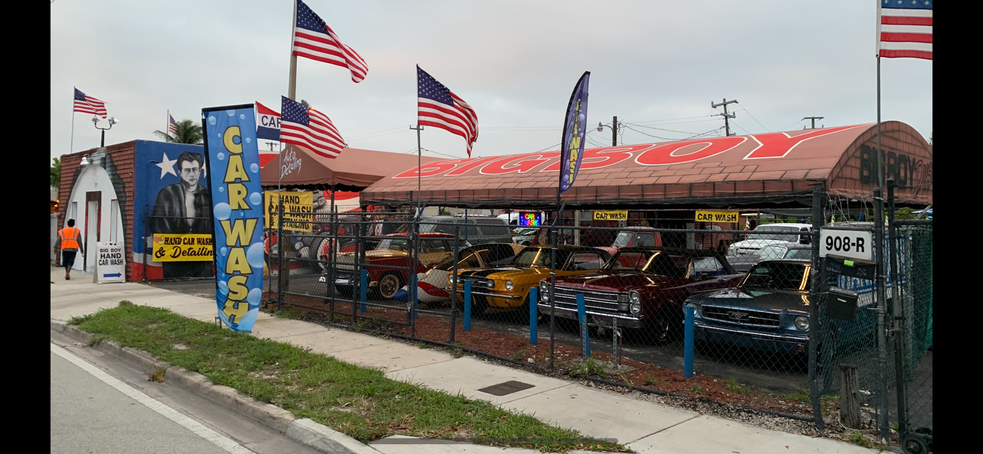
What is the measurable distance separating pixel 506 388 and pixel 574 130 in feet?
12.1

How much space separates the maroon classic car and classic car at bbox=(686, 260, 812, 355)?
67 centimetres

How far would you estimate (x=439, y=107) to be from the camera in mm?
10570

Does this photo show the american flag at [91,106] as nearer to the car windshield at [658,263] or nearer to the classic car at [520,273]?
the classic car at [520,273]

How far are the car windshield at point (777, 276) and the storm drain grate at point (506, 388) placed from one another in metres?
3.72

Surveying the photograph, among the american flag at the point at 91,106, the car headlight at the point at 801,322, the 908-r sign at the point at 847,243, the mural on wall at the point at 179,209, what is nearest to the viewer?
the 908-r sign at the point at 847,243

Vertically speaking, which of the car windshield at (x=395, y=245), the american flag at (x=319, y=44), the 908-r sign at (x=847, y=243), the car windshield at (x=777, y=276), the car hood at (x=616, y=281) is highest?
the american flag at (x=319, y=44)

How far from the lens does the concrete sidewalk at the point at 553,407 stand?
16.9 ft

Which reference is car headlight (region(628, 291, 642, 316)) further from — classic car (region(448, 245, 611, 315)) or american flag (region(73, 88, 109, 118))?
american flag (region(73, 88, 109, 118))

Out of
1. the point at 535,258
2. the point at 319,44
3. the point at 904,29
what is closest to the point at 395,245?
the point at 535,258

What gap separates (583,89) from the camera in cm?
852

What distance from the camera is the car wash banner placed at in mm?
9773

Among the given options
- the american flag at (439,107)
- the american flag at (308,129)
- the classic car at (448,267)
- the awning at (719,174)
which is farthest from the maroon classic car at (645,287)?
the american flag at (308,129)

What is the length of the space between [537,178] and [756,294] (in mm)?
6216
